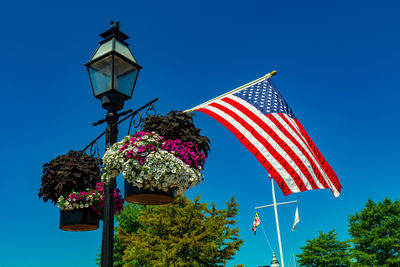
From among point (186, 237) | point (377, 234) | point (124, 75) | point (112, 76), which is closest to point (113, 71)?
point (112, 76)

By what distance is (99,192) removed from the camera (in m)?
5.77

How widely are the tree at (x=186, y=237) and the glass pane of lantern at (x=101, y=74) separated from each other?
15.3m

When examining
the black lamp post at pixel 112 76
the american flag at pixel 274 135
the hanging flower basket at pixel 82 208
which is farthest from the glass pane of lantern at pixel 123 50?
the american flag at pixel 274 135

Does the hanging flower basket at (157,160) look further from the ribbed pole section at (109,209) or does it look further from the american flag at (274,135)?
the american flag at (274,135)

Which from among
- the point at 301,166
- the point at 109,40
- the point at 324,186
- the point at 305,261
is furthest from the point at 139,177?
the point at 305,261

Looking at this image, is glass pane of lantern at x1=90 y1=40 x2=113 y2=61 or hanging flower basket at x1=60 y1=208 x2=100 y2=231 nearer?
glass pane of lantern at x1=90 y1=40 x2=113 y2=61

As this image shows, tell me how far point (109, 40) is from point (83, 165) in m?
2.12

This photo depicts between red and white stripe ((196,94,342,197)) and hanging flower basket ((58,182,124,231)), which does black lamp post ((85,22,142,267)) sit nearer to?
hanging flower basket ((58,182,124,231))

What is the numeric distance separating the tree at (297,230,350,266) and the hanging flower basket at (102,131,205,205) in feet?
157

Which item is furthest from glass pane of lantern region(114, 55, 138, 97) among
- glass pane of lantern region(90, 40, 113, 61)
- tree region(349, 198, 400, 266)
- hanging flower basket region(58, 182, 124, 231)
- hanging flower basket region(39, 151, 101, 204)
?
tree region(349, 198, 400, 266)

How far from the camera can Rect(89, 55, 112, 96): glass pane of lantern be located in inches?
193

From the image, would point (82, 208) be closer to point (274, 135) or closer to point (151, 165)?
point (151, 165)

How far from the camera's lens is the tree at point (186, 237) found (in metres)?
19.3

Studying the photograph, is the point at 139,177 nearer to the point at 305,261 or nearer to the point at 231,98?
the point at 231,98
